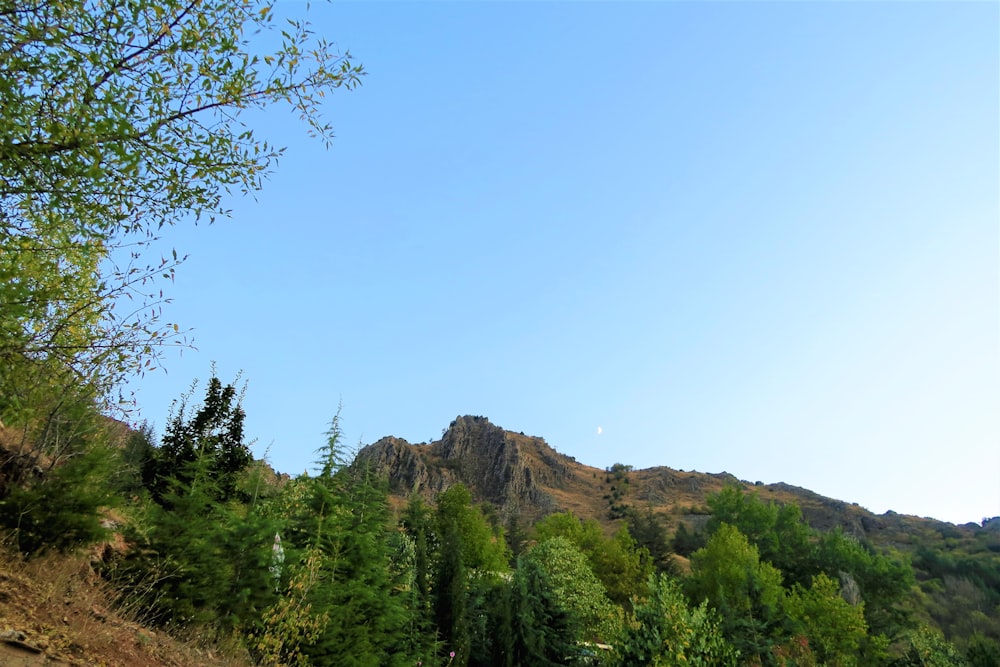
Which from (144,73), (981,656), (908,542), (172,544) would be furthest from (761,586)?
(908,542)

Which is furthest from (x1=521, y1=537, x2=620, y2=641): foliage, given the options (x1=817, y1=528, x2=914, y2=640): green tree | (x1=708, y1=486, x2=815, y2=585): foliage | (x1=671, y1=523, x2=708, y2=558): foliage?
(x1=671, y1=523, x2=708, y2=558): foliage

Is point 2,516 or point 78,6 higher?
point 78,6

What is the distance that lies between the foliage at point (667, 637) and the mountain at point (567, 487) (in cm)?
7572

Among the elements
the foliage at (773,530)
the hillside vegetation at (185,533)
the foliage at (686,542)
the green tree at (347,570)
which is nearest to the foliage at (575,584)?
the hillside vegetation at (185,533)

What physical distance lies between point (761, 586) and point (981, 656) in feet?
36.8

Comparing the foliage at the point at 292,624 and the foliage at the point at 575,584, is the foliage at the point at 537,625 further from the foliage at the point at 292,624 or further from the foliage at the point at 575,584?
the foliage at the point at 292,624

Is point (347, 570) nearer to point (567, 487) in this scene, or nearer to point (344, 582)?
point (344, 582)

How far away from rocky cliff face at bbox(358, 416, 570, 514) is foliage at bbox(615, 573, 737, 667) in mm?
84774

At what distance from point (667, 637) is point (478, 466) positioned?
106 meters

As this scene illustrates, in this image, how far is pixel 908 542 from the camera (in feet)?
311

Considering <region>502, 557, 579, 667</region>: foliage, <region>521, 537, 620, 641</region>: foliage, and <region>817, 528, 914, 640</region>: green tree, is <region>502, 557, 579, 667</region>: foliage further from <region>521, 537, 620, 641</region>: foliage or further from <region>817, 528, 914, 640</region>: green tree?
<region>817, 528, 914, 640</region>: green tree

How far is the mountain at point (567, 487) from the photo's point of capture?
101 metres

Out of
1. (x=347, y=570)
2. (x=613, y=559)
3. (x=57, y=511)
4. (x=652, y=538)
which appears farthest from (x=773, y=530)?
(x=57, y=511)

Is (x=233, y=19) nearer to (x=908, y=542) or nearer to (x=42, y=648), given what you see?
(x=42, y=648)
